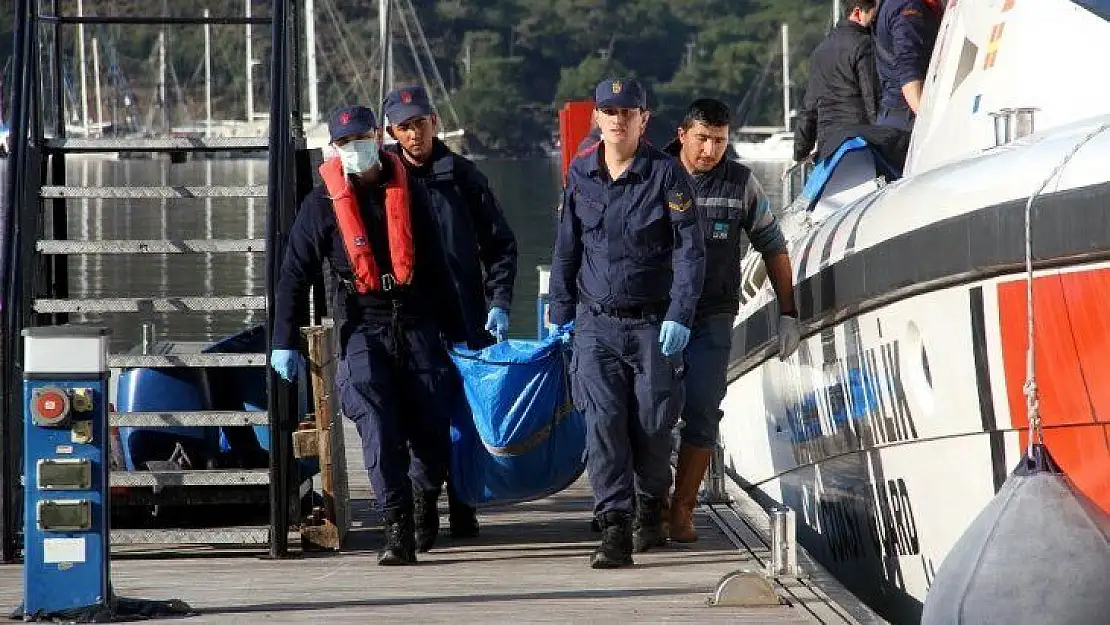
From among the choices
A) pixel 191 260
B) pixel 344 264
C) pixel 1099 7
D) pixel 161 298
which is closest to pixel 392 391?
pixel 344 264

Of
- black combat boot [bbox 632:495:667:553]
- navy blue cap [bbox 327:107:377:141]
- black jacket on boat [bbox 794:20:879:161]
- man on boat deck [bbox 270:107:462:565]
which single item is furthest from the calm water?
black jacket on boat [bbox 794:20:879:161]

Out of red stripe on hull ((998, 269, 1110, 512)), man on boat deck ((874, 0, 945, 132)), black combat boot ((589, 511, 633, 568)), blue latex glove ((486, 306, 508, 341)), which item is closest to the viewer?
red stripe on hull ((998, 269, 1110, 512))

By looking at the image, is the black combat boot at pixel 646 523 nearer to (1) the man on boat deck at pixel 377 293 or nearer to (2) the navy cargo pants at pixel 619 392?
(2) the navy cargo pants at pixel 619 392

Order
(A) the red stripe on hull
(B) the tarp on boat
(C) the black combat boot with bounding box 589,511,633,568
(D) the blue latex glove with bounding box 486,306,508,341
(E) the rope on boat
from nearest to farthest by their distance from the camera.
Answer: (E) the rope on boat, (A) the red stripe on hull, (C) the black combat boot with bounding box 589,511,633,568, (B) the tarp on boat, (D) the blue latex glove with bounding box 486,306,508,341

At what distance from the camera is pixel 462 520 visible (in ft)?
27.1

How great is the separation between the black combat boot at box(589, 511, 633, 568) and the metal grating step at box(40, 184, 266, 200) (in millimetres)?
1695

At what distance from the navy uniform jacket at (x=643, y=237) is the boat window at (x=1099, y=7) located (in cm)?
146

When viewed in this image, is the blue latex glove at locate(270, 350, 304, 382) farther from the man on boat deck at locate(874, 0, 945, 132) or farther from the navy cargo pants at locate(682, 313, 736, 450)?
the man on boat deck at locate(874, 0, 945, 132)

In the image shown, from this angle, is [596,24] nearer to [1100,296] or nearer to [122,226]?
[122,226]

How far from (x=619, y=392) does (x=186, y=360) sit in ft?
5.07

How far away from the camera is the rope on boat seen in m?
5.73

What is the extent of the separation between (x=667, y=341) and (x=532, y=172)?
→ 90993 millimetres

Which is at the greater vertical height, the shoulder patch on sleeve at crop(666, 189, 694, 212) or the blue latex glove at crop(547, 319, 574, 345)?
the shoulder patch on sleeve at crop(666, 189, 694, 212)

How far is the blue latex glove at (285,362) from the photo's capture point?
7.40 m
